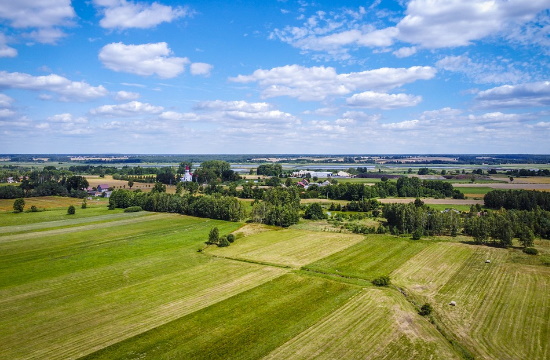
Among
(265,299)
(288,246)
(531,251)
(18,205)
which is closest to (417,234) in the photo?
(531,251)

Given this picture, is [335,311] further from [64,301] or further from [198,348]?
[64,301]

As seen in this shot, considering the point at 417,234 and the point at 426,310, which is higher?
the point at 417,234

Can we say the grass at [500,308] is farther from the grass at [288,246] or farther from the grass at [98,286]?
the grass at [98,286]

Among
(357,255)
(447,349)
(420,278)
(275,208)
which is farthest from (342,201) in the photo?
(447,349)

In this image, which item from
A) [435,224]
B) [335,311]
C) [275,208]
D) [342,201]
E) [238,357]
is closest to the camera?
[238,357]

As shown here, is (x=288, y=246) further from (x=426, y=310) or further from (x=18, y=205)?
(x=18, y=205)

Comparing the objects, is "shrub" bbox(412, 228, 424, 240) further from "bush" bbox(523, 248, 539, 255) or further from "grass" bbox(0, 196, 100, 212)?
"grass" bbox(0, 196, 100, 212)
